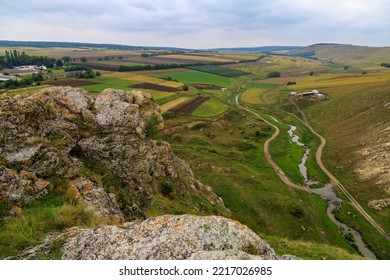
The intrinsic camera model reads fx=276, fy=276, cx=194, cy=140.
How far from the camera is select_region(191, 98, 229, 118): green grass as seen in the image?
113 metres

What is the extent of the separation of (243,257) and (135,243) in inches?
201

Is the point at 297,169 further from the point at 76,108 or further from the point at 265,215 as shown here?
the point at 76,108

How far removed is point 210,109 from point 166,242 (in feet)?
360

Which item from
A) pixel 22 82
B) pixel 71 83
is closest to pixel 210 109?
pixel 71 83

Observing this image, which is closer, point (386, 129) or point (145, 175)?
point (145, 175)

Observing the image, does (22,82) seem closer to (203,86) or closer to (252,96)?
(203,86)

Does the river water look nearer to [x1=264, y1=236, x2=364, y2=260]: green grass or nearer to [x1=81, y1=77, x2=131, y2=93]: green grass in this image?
[x1=264, y1=236, x2=364, y2=260]: green grass

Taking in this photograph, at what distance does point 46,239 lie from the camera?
13.8 m

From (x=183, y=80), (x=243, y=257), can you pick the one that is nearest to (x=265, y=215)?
(x=243, y=257)

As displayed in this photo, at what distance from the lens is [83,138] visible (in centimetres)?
2395

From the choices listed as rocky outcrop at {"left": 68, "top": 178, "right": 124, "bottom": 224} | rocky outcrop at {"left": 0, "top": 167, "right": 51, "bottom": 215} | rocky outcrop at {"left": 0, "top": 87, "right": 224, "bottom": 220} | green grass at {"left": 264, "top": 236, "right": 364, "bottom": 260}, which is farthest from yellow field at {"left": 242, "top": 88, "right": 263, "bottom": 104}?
rocky outcrop at {"left": 0, "top": 167, "right": 51, "bottom": 215}

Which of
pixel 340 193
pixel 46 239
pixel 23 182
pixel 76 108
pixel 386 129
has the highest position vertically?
pixel 76 108

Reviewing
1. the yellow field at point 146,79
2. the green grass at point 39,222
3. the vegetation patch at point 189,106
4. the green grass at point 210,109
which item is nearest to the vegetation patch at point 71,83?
the yellow field at point 146,79

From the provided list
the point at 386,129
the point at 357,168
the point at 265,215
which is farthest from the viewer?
the point at 386,129
